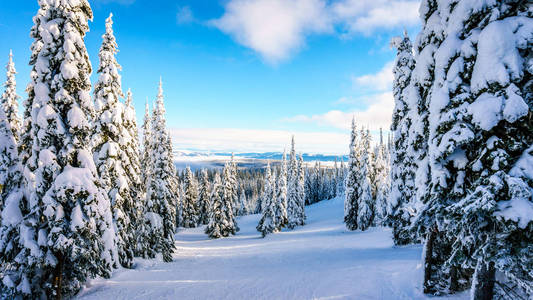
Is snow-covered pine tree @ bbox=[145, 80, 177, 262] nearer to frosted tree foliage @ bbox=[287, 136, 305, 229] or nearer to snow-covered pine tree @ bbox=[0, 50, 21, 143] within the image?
snow-covered pine tree @ bbox=[0, 50, 21, 143]

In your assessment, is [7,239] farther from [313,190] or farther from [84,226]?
[313,190]

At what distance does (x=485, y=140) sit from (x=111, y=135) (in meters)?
17.3

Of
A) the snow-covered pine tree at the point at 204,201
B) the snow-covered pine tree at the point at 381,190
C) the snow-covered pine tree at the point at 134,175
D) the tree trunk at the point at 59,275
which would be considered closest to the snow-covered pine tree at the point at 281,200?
the snow-covered pine tree at the point at 204,201

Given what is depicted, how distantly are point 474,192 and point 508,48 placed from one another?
309cm

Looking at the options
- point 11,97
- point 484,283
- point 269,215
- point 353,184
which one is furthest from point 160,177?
point 353,184

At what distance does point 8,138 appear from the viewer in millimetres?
11180

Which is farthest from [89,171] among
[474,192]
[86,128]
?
[474,192]

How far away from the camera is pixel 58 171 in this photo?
968cm

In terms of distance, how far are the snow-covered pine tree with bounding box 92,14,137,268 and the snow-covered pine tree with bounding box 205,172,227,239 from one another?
75.4 ft

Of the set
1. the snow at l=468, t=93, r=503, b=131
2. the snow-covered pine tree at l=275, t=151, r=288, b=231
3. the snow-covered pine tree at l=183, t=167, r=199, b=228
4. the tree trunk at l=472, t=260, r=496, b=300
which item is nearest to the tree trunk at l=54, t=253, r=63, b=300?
the tree trunk at l=472, t=260, r=496, b=300

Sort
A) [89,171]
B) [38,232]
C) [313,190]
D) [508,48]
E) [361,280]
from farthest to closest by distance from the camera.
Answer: [313,190]
[361,280]
[89,171]
[38,232]
[508,48]

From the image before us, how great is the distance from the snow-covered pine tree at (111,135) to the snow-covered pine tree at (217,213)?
23.0 meters

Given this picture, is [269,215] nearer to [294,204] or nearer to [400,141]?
[294,204]

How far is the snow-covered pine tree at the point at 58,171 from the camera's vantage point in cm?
921
